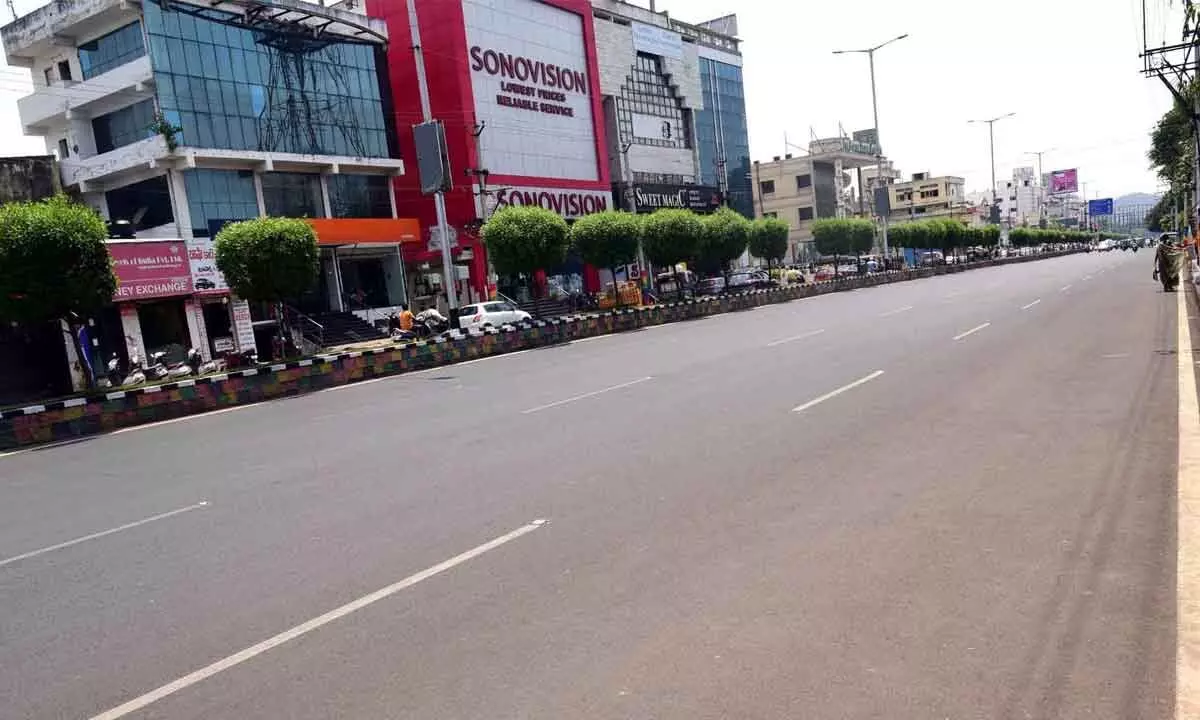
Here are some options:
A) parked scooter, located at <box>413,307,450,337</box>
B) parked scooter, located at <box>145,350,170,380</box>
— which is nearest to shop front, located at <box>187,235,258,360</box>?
parked scooter, located at <box>145,350,170,380</box>

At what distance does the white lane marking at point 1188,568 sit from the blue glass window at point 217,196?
110 feet

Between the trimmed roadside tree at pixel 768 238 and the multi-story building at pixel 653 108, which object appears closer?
the trimmed roadside tree at pixel 768 238

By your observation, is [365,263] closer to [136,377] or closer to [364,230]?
[364,230]

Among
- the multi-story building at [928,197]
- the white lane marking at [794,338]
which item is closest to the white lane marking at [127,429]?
the white lane marking at [794,338]

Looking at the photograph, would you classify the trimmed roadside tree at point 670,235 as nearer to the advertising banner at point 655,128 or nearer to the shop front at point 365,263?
the shop front at point 365,263

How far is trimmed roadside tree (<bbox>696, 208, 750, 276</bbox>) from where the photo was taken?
43.3m

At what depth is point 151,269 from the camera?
92.0 feet

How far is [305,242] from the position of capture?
2489cm

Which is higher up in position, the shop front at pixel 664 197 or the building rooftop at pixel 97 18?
the building rooftop at pixel 97 18

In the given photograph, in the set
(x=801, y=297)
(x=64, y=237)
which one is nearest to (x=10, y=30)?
(x=64, y=237)

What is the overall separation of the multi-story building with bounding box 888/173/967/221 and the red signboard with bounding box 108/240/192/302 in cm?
10315

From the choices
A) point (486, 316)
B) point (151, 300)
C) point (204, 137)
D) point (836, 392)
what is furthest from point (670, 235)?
point (836, 392)

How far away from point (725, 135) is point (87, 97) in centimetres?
4919

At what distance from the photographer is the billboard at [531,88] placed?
149 feet
